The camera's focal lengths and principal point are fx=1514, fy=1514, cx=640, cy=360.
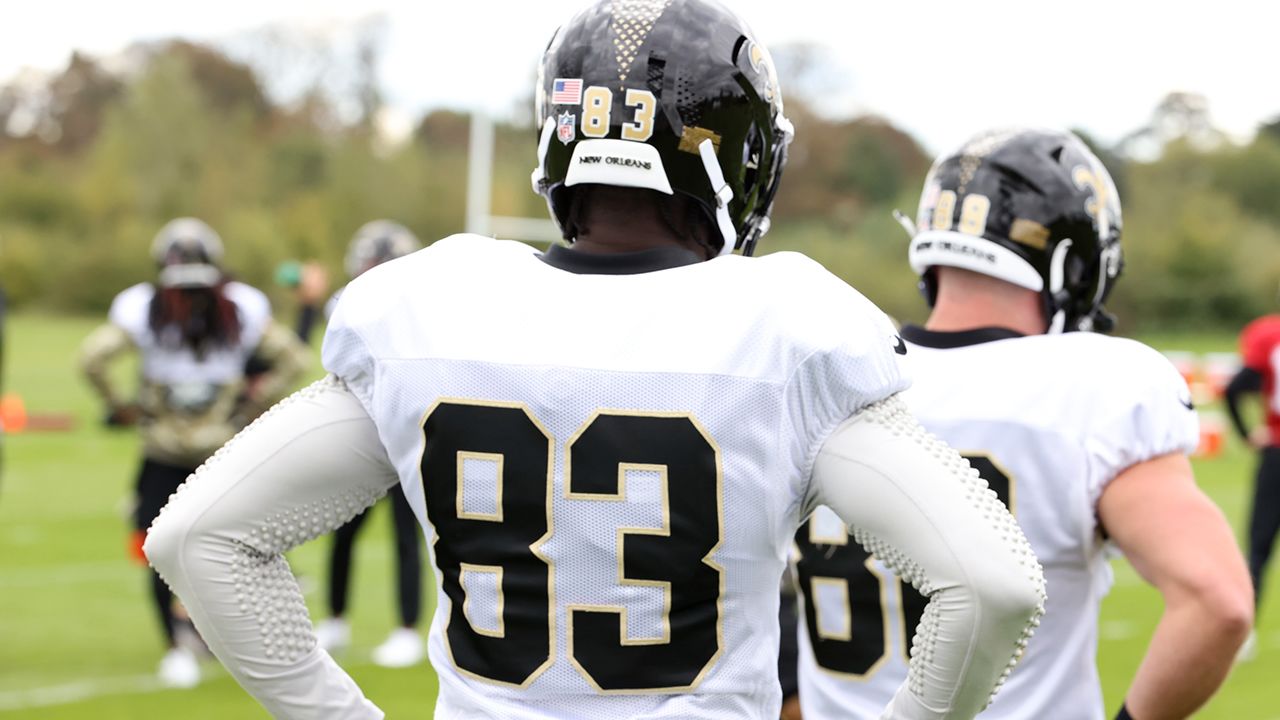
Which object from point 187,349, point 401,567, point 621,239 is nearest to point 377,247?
point 187,349

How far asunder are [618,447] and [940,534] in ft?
1.18

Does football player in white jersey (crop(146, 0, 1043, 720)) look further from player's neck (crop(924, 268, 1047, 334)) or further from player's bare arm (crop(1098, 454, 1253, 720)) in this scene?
player's neck (crop(924, 268, 1047, 334))

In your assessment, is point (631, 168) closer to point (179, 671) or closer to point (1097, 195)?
point (1097, 195)

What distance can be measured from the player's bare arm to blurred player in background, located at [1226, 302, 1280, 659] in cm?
500

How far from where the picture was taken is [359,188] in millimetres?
44781

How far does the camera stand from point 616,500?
1672mm

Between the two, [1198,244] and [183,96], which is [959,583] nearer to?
[1198,244]

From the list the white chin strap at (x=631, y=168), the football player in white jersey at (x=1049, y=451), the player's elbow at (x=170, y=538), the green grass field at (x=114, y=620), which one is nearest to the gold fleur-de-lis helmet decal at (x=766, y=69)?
the white chin strap at (x=631, y=168)

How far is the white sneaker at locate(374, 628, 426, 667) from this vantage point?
22.7 feet

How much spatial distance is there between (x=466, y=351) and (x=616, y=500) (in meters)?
0.24

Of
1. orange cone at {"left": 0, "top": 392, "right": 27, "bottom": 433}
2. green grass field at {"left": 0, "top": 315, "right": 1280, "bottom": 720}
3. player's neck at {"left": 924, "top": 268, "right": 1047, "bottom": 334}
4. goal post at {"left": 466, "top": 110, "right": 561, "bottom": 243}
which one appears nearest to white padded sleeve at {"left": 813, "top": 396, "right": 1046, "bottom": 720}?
player's neck at {"left": 924, "top": 268, "right": 1047, "bottom": 334}

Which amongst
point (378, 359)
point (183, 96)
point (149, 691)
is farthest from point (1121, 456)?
point (183, 96)

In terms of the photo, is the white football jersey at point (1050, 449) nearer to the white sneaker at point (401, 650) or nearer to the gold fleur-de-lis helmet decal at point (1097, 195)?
the gold fleur-de-lis helmet decal at point (1097, 195)

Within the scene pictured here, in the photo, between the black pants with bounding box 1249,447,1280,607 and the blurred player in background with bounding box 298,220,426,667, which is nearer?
the blurred player in background with bounding box 298,220,426,667
